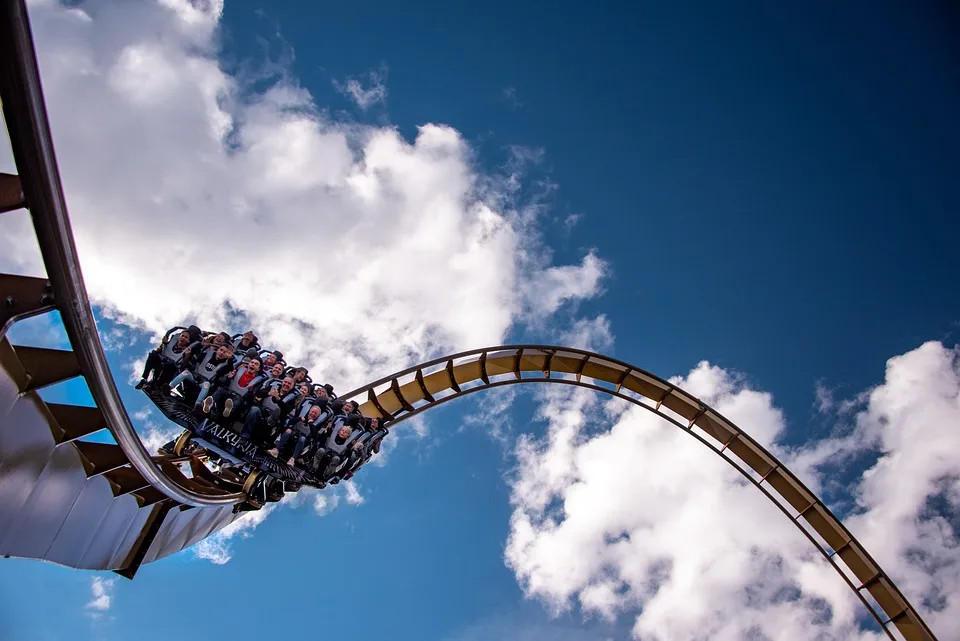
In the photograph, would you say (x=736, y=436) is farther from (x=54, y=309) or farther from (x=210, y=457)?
(x=54, y=309)

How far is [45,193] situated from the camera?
3.18 m

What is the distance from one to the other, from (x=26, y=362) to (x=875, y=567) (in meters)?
12.9

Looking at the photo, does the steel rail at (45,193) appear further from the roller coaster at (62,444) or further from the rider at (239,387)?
the rider at (239,387)

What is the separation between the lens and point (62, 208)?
3326 mm

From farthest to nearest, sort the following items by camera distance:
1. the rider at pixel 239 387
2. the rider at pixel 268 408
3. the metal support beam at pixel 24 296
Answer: the rider at pixel 268 408 < the rider at pixel 239 387 < the metal support beam at pixel 24 296

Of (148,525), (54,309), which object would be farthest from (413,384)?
(54,309)

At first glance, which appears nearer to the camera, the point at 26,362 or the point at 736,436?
the point at 26,362

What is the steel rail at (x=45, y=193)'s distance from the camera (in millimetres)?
2740

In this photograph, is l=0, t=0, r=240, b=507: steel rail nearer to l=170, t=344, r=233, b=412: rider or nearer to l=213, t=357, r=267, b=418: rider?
l=170, t=344, r=233, b=412: rider

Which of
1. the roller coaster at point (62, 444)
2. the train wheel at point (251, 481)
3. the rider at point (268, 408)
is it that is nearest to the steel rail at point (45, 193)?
the roller coaster at point (62, 444)

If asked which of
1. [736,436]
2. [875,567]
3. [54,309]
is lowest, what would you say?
[54,309]

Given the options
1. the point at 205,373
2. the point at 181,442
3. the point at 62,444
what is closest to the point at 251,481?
the point at 181,442

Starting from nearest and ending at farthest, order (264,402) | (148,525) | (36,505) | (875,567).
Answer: (36,505) → (148,525) → (264,402) → (875,567)

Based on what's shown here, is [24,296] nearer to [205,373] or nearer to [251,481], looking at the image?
[205,373]
